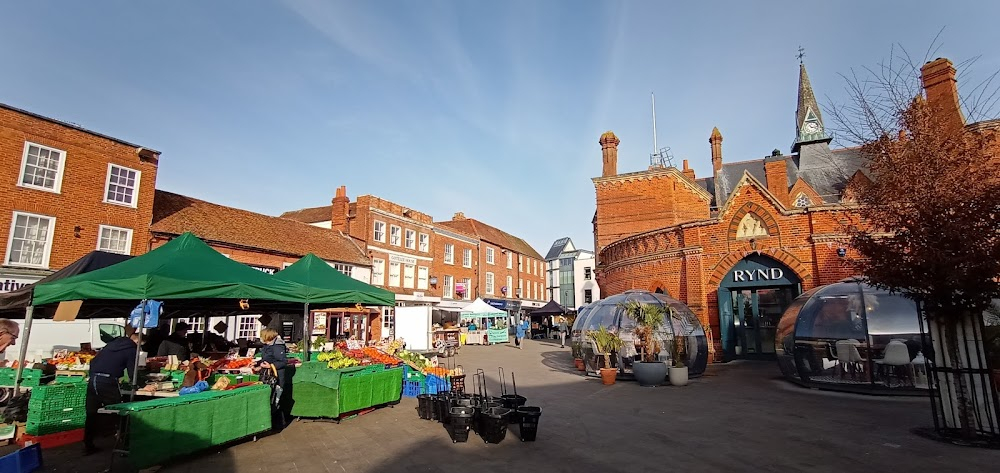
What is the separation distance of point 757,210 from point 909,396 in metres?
7.89

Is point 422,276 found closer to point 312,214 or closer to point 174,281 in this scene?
point 312,214

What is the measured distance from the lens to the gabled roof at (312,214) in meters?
37.5

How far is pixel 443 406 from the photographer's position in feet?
28.9

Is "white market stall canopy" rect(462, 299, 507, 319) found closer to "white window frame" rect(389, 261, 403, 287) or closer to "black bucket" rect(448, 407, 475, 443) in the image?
"white window frame" rect(389, 261, 403, 287)

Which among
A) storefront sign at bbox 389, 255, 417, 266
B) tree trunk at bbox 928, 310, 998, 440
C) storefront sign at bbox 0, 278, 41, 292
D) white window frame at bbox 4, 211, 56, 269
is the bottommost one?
tree trunk at bbox 928, 310, 998, 440

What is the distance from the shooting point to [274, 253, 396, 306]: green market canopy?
1054cm

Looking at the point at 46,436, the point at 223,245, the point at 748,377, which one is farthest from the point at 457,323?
the point at 46,436

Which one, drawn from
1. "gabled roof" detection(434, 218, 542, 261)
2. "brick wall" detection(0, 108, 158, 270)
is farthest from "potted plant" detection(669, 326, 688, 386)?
"gabled roof" detection(434, 218, 542, 261)

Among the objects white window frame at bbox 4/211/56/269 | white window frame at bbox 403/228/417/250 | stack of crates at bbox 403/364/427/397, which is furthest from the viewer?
white window frame at bbox 403/228/417/250

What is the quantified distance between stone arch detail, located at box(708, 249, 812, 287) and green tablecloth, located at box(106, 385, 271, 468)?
15.5 m

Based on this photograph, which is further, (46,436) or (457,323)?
(457,323)

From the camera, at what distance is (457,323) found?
38.5m

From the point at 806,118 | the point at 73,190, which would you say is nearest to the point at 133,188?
the point at 73,190

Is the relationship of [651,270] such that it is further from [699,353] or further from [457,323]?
[457,323]
